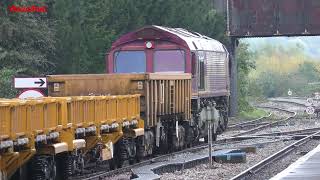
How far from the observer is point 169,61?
2541cm

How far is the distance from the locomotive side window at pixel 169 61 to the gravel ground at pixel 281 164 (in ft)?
13.9

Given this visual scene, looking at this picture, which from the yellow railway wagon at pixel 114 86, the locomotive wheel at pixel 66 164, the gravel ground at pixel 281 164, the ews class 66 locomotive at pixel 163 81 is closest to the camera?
the locomotive wheel at pixel 66 164

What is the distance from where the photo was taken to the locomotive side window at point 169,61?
2527 centimetres

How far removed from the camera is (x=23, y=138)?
41.8 ft

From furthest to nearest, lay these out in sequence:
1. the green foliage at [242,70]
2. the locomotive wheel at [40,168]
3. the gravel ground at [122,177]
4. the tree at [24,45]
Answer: the green foliage at [242,70] → the tree at [24,45] → the gravel ground at [122,177] → the locomotive wheel at [40,168]

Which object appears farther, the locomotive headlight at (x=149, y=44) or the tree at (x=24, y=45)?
the tree at (x=24, y=45)

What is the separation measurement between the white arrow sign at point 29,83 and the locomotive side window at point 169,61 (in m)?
7.23

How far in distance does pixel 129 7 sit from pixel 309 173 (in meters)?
19.0

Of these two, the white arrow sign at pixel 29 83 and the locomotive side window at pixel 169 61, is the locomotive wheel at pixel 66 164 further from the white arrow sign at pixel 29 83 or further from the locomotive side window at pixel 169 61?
the locomotive side window at pixel 169 61

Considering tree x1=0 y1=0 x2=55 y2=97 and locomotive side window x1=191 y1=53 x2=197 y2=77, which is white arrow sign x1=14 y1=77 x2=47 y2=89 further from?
tree x1=0 y1=0 x2=55 y2=97

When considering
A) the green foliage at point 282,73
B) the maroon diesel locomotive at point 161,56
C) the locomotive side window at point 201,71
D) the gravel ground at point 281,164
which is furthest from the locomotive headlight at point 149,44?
the green foliage at point 282,73

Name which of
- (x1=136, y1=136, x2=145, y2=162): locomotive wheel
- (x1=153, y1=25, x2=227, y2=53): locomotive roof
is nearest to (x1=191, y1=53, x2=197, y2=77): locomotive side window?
(x1=153, y1=25, x2=227, y2=53): locomotive roof
